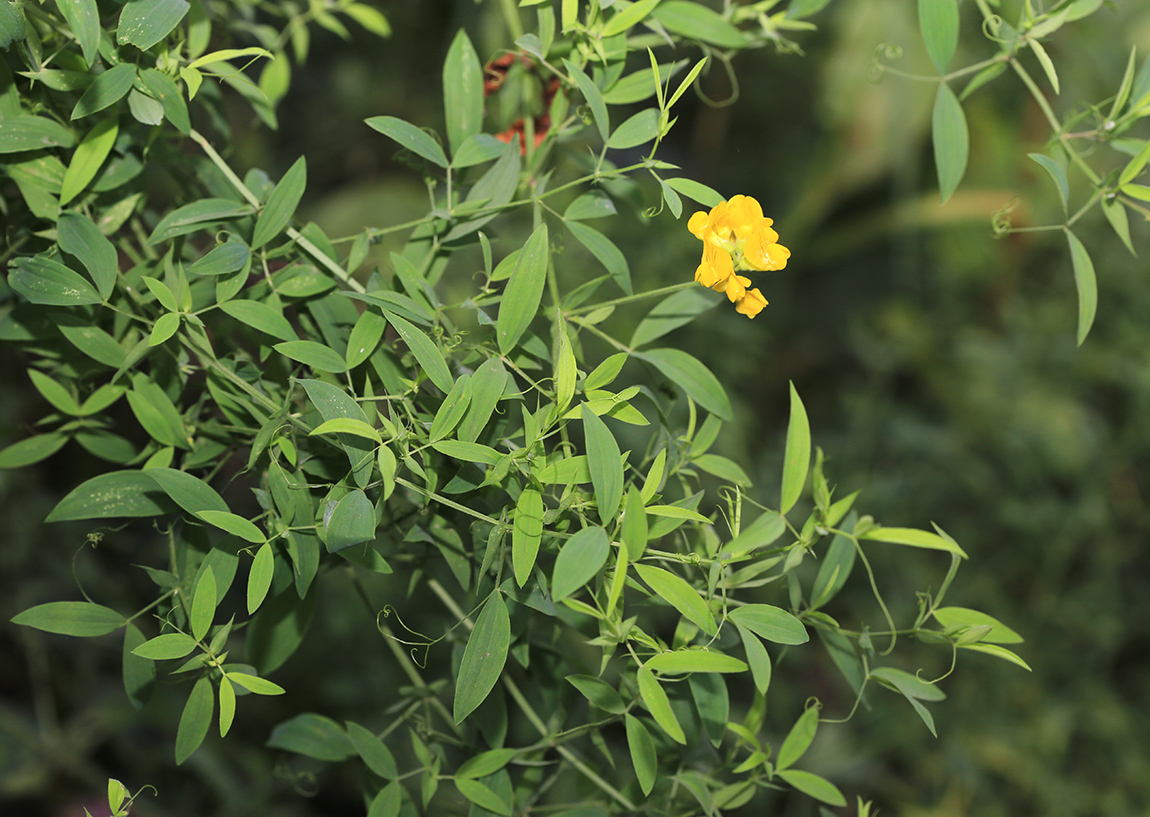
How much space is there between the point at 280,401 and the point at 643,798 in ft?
0.89

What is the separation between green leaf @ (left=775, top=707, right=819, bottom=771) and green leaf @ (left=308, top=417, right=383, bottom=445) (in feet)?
0.85

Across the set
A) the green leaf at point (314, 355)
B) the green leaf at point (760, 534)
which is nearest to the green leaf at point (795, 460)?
the green leaf at point (760, 534)

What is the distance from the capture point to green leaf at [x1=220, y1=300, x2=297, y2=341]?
0.36 meters

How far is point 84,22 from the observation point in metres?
0.32

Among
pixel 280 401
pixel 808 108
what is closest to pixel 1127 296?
pixel 808 108

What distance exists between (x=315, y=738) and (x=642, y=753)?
0.19 metres

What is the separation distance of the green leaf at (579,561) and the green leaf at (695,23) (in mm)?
286

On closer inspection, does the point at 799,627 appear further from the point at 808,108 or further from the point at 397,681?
the point at 808,108

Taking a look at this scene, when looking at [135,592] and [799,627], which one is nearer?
[799,627]

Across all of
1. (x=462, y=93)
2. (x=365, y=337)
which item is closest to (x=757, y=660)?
(x=365, y=337)

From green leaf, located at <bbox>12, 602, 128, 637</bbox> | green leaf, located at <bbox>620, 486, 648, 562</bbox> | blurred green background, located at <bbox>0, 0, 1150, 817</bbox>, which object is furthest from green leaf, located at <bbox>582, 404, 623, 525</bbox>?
blurred green background, located at <bbox>0, 0, 1150, 817</bbox>

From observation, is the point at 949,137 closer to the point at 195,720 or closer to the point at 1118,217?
the point at 1118,217

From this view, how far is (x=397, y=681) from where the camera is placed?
1.07 metres

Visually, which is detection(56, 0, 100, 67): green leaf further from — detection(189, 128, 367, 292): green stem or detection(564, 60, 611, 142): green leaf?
detection(564, 60, 611, 142): green leaf
